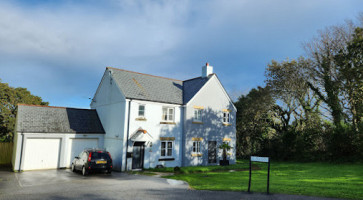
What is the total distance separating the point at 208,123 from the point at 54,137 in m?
14.1

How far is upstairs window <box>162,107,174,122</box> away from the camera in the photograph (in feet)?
77.8

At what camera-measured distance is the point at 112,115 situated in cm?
2272

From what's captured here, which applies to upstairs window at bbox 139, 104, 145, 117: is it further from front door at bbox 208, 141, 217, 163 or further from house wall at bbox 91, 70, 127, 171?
front door at bbox 208, 141, 217, 163

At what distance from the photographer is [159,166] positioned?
22.2m

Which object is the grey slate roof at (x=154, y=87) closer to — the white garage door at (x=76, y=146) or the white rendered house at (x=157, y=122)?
the white rendered house at (x=157, y=122)

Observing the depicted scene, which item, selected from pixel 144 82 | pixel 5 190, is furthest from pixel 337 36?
pixel 5 190

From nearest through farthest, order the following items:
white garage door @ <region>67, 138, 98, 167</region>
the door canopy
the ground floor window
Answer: the door canopy, white garage door @ <region>67, 138, 98, 167</region>, the ground floor window

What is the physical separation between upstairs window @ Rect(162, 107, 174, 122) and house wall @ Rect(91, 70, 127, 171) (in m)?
4.17

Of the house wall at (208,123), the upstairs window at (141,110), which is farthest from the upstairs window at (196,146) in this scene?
the upstairs window at (141,110)

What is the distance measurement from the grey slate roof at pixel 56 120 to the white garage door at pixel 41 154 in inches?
38.8

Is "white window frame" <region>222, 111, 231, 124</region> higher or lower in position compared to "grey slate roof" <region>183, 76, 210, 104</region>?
lower

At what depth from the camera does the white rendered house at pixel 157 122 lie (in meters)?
21.0

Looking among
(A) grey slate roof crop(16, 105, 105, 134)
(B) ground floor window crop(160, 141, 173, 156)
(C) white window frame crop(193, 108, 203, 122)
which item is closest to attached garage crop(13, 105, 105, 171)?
(A) grey slate roof crop(16, 105, 105, 134)

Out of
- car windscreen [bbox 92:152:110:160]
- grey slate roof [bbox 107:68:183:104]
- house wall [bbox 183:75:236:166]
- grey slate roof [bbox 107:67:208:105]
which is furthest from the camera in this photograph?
house wall [bbox 183:75:236:166]
